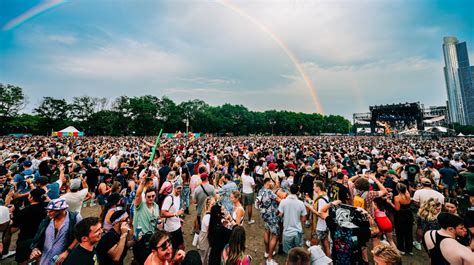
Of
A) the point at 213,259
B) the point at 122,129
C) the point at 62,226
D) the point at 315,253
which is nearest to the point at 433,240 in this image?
the point at 315,253

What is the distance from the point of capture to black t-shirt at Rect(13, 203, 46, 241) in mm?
3215

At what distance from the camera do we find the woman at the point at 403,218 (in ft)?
14.4

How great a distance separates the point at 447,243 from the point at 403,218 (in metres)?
2.64

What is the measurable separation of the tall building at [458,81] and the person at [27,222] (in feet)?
667

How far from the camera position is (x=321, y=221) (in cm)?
409

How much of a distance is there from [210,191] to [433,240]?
13.6ft

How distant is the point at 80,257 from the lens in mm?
2045

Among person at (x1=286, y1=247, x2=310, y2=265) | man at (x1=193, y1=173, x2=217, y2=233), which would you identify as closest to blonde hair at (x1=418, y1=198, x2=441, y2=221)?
person at (x1=286, y1=247, x2=310, y2=265)

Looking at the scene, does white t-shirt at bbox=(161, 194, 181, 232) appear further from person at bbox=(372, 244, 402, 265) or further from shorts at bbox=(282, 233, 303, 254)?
person at bbox=(372, 244, 402, 265)

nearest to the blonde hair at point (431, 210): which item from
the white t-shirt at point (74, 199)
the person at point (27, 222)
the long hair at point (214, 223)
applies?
the long hair at point (214, 223)

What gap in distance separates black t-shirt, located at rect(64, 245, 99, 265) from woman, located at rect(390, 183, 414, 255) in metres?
5.76

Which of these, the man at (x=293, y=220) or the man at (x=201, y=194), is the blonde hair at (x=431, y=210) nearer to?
the man at (x=293, y=220)

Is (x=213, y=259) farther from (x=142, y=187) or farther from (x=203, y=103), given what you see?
(x=203, y=103)

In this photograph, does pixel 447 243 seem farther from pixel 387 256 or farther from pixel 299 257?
pixel 299 257
